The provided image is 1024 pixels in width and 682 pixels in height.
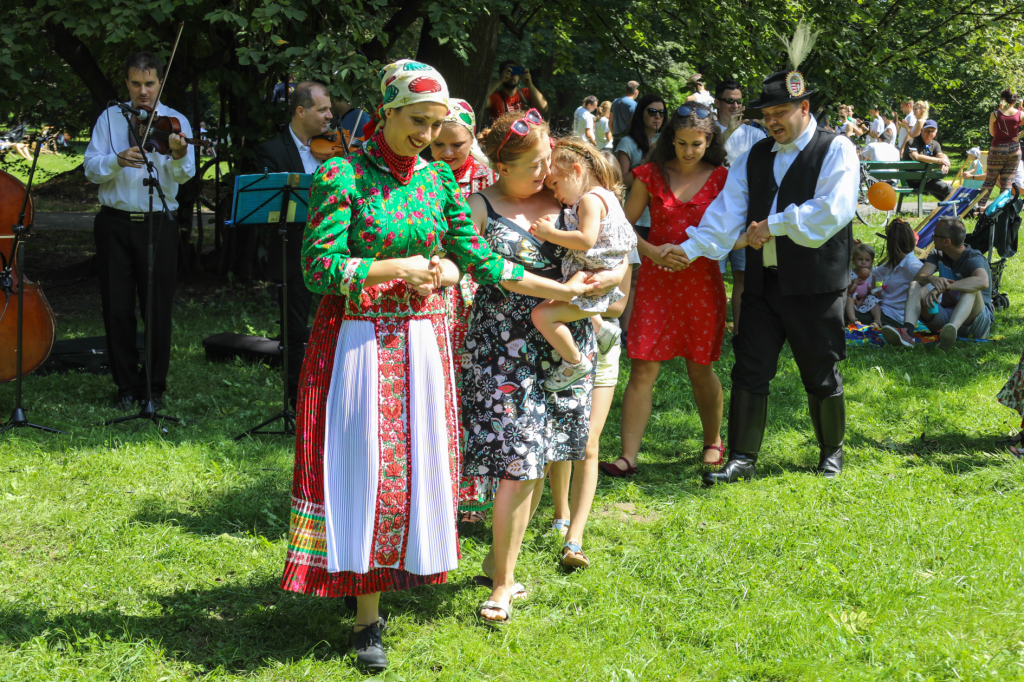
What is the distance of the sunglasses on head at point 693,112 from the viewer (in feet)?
15.9

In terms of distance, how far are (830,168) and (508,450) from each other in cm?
234

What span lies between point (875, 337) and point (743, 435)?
3.76 m

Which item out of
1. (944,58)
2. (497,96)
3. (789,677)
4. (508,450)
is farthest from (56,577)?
(944,58)

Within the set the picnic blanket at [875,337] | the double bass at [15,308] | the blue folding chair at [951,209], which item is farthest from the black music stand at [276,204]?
the blue folding chair at [951,209]

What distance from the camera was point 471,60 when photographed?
31.1ft

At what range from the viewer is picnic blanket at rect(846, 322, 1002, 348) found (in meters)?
7.95

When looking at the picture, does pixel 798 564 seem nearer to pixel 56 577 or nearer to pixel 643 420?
pixel 643 420

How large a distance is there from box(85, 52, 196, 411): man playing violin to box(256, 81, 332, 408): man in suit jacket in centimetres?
57

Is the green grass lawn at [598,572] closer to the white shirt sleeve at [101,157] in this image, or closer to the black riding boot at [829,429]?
the black riding boot at [829,429]

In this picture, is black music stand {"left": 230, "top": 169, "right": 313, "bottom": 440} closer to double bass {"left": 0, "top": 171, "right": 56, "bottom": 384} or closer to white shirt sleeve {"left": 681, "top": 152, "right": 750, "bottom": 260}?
double bass {"left": 0, "top": 171, "right": 56, "bottom": 384}

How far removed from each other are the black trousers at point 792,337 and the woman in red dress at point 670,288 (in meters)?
0.19

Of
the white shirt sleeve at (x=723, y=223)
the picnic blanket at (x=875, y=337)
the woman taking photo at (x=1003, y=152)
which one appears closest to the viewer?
the white shirt sleeve at (x=723, y=223)

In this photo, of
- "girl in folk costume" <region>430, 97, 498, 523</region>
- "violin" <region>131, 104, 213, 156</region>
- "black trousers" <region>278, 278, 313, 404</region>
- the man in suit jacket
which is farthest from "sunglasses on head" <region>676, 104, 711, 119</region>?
"violin" <region>131, 104, 213, 156</region>

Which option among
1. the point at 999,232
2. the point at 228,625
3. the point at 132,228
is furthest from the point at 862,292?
the point at 228,625
